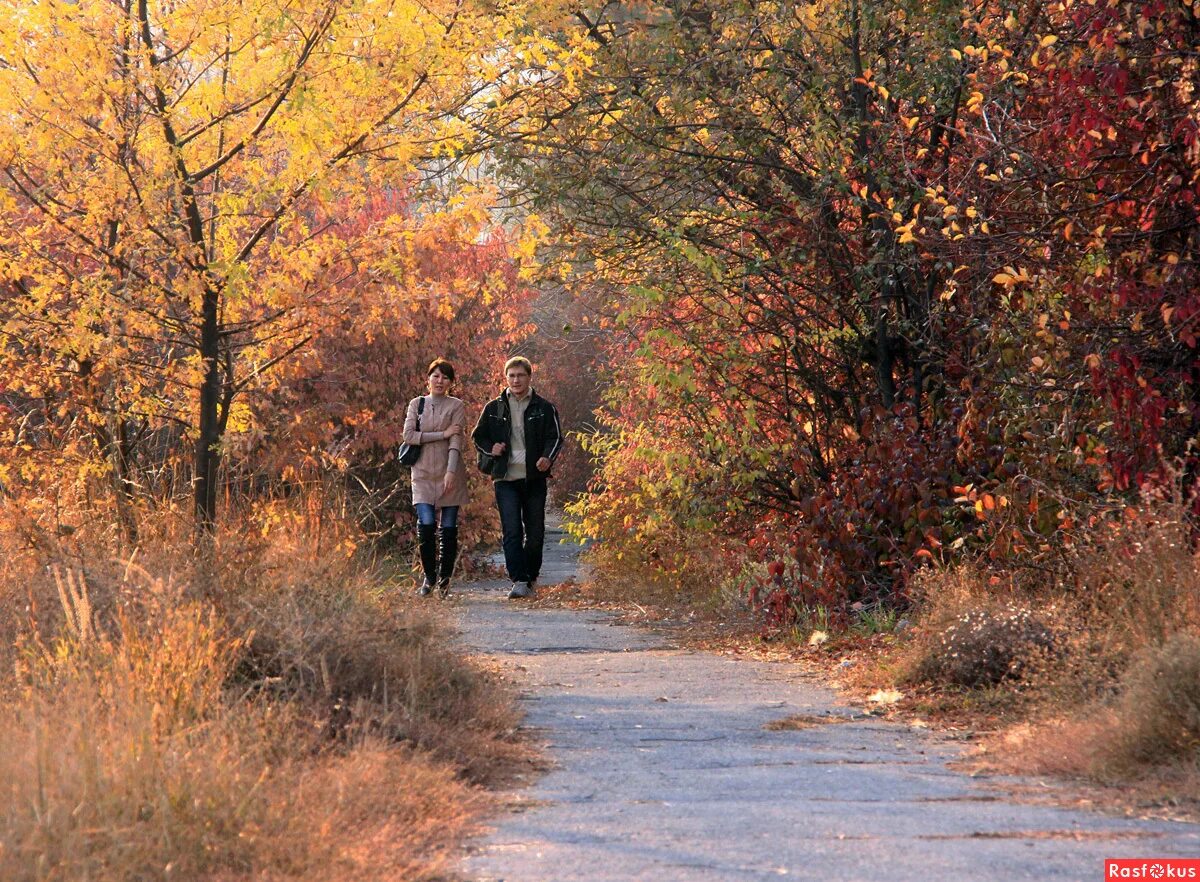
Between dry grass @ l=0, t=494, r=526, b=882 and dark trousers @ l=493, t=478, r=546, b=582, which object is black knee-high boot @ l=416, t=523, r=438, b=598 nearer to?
dark trousers @ l=493, t=478, r=546, b=582

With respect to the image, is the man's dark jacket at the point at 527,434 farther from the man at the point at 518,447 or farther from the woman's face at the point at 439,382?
the woman's face at the point at 439,382

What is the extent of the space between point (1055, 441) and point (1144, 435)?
852mm

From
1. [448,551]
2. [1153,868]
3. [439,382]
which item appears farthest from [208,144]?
[1153,868]

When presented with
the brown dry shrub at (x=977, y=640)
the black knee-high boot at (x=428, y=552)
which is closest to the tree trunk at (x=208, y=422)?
the black knee-high boot at (x=428, y=552)

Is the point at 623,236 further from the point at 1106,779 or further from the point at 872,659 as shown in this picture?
the point at 1106,779

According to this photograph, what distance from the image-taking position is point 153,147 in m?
8.86

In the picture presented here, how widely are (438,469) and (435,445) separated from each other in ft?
0.73

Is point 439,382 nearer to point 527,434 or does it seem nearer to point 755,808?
point 527,434

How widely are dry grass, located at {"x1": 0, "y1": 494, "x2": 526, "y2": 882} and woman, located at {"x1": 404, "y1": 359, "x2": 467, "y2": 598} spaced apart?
466cm

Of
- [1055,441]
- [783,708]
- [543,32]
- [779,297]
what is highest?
[543,32]

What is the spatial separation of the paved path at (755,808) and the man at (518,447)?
197 inches

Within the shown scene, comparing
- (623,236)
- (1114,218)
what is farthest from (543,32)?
(1114,218)

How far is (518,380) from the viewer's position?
Result: 44.4 feet

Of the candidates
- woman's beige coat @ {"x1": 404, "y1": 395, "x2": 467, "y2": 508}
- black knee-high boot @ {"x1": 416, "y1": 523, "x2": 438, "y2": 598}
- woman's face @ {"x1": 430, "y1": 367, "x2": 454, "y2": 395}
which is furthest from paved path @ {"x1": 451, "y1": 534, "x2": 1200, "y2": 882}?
woman's face @ {"x1": 430, "y1": 367, "x2": 454, "y2": 395}
